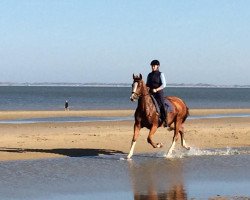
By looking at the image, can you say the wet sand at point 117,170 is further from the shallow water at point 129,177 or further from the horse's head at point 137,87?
the horse's head at point 137,87

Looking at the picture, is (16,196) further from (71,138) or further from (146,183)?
(71,138)

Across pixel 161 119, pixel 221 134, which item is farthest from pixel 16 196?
pixel 221 134

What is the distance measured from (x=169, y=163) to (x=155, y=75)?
2719 mm

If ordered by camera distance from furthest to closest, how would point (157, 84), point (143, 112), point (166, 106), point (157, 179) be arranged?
point (166, 106) < point (157, 84) < point (143, 112) < point (157, 179)

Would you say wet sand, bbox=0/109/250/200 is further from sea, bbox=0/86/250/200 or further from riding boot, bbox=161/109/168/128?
riding boot, bbox=161/109/168/128

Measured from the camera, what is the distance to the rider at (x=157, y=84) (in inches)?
699

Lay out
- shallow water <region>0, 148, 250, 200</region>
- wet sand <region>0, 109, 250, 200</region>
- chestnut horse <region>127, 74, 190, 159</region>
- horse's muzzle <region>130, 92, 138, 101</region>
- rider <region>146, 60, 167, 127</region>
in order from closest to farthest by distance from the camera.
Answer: shallow water <region>0, 148, 250, 200</region>, wet sand <region>0, 109, 250, 200</region>, horse's muzzle <region>130, 92, 138, 101</region>, chestnut horse <region>127, 74, 190, 159</region>, rider <region>146, 60, 167, 127</region>

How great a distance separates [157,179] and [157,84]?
187 inches

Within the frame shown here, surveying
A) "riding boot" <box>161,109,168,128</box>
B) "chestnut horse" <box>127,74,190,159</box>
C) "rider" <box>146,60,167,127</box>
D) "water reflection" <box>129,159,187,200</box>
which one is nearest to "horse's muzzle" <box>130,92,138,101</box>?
"chestnut horse" <box>127,74,190,159</box>

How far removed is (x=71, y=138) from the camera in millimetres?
24266

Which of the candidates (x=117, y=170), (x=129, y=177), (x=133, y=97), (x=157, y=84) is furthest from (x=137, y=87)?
(x=129, y=177)

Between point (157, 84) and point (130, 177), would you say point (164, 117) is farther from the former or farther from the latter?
point (130, 177)

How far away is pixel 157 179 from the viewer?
1367cm

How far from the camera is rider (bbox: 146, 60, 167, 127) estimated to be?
699 inches
